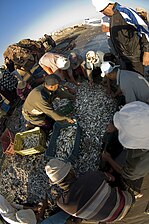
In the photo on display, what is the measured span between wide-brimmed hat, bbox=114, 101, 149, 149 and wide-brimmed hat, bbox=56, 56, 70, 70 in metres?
1.48

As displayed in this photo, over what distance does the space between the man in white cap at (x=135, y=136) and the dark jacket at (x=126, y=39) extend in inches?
36.0

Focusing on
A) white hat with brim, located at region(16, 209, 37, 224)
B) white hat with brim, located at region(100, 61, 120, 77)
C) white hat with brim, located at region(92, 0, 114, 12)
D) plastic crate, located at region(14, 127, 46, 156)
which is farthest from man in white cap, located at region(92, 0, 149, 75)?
white hat with brim, located at region(16, 209, 37, 224)

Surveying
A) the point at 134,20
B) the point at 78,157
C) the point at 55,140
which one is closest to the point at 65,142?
the point at 55,140

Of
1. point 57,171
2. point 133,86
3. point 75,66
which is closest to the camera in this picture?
point 57,171

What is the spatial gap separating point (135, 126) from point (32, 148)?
159 centimetres

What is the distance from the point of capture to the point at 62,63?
4.65 meters

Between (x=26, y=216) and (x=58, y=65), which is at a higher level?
(x=58, y=65)

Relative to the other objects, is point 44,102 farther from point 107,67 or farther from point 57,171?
point 57,171

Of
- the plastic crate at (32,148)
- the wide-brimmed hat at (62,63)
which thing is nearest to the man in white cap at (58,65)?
the wide-brimmed hat at (62,63)

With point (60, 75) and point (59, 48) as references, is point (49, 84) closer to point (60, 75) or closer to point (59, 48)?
point (60, 75)

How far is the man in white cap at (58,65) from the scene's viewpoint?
A: 4664 mm

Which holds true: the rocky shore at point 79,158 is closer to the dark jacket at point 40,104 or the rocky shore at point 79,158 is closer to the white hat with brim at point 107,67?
the dark jacket at point 40,104

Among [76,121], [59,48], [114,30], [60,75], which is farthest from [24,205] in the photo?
[59,48]

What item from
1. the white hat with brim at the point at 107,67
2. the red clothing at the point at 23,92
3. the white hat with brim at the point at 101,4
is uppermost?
the white hat with brim at the point at 101,4
